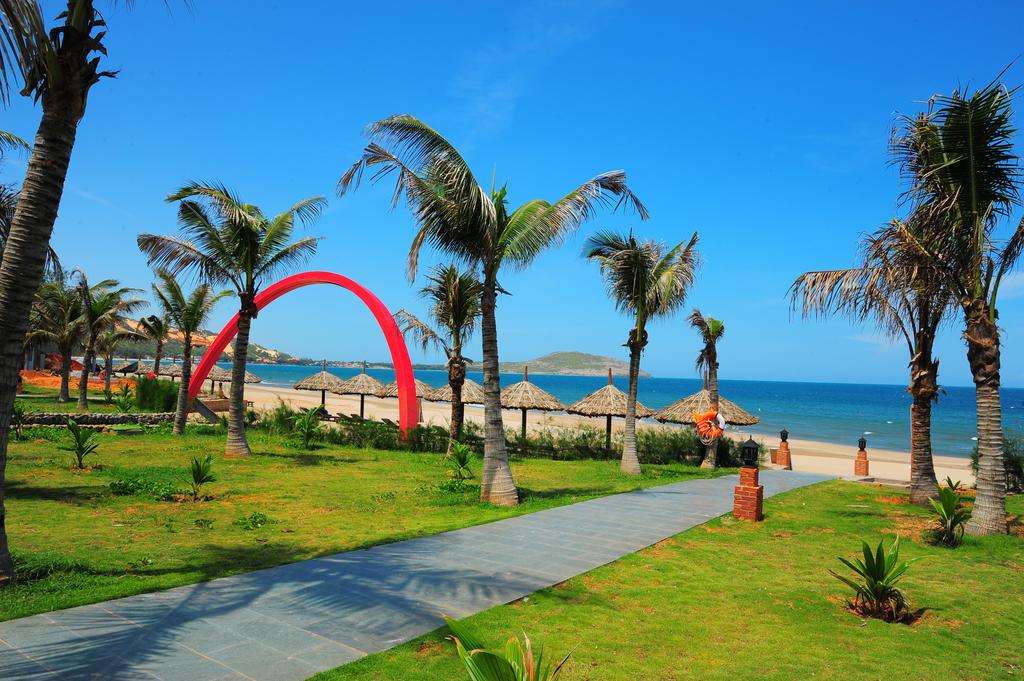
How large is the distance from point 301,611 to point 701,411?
16.1m

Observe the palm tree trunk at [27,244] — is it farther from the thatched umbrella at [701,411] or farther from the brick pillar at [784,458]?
the brick pillar at [784,458]

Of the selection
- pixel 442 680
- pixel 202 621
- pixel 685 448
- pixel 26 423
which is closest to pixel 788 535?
pixel 442 680

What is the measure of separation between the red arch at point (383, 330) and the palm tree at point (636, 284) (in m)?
7.05

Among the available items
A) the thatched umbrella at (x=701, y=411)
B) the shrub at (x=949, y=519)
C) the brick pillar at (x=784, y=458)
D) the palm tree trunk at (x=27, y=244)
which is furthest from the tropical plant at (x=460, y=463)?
the brick pillar at (x=784, y=458)

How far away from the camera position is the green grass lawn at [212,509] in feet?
19.7

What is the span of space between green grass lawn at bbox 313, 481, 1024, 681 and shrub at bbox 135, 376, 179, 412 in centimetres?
2186

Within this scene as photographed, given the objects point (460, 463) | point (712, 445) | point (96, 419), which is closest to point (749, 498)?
point (460, 463)

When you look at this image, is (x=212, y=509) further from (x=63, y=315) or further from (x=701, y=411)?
(x=63, y=315)

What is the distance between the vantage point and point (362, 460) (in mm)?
16219

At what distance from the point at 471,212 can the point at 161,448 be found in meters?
11.0

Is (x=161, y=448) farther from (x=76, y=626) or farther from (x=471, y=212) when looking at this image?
(x=76, y=626)

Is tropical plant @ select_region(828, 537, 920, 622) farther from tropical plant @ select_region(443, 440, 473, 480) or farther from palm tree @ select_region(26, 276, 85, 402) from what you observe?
palm tree @ select_region(26, 276, 85, 402)

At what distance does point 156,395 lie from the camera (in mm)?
24203

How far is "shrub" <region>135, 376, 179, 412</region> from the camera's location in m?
24.0
